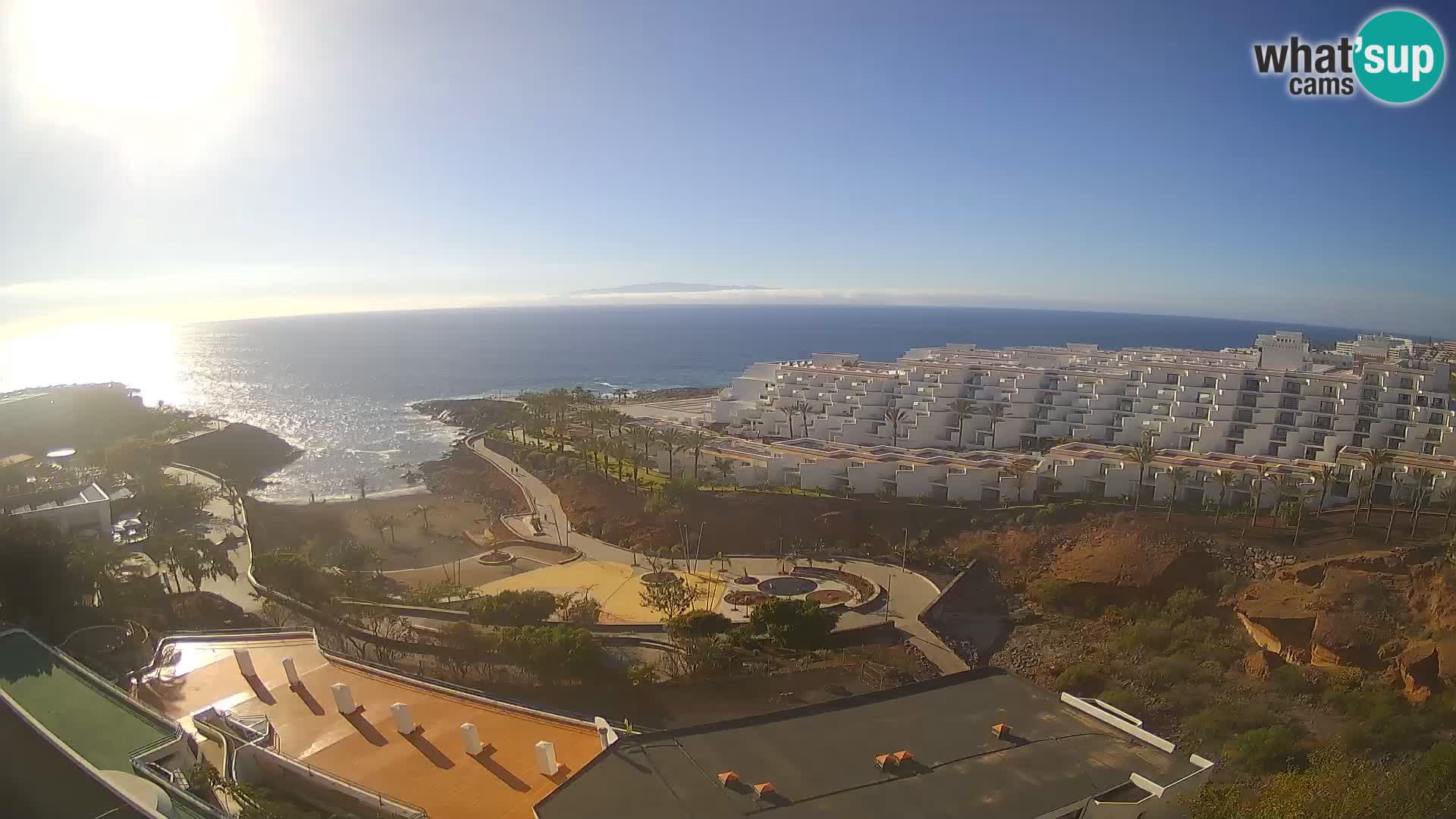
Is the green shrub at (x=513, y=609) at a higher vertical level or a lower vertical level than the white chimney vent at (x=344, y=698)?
lower

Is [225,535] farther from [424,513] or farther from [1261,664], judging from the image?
[1261,664]

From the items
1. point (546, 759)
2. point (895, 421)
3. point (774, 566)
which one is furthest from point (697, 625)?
point (895, 421)

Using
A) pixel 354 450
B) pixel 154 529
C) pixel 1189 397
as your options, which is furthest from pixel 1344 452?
pixel 354 450

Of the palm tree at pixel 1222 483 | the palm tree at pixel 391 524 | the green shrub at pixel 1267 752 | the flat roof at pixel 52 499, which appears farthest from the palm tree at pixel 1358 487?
the flat roof at pixel 52 499

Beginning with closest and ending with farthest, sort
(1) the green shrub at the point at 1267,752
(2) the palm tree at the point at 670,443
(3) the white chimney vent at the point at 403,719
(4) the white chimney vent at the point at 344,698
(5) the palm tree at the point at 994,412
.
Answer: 1. (3) the white chimney vent at the point at 403,719
2. (4) the white chimney vent at the point at 344,698
3. (1) the green shrub at the point at 1267,752
4. (2) the palm tree at the point at 670,443
5. (5) the palm tree at the point at 994,412

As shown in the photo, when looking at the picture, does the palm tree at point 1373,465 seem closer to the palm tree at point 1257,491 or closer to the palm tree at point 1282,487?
the palm tree at point 1282,487

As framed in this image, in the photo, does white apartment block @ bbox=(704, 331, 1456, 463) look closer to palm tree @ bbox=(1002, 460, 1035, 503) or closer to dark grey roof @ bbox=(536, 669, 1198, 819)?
palm tree @ bbox=(1002, 460, 1035, 503)

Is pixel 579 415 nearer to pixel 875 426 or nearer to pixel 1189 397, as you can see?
pixel 875 426
